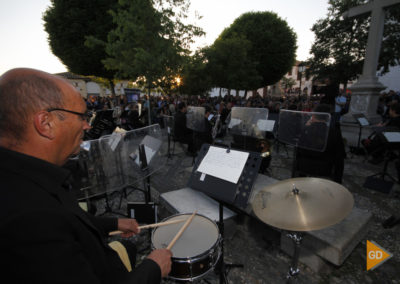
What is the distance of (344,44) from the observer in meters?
19.6

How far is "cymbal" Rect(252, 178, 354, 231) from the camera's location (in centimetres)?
154

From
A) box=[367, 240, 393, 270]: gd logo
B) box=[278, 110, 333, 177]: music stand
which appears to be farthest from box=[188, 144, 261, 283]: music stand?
box=[278, 110, 333, 177]: music stand

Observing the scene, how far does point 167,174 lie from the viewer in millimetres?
5852

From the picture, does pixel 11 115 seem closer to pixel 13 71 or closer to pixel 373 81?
pixel 13 71

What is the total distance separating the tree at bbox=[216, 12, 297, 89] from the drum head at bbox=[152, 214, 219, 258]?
85.2ft

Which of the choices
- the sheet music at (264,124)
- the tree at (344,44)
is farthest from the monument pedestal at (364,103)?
the tree at (344,44)

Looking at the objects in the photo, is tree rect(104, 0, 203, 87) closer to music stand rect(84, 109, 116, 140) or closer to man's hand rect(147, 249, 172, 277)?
music stand rect(84, 109, 116, 140)

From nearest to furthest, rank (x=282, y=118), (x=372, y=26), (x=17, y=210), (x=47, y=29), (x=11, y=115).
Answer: (x=17, y=210), (x=11, y=115), (x=282, y=118), (x=372, y=26), (x=47, y=29)

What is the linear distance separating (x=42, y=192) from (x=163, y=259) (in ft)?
2.79

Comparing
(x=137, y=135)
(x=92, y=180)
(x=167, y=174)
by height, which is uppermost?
(x=137, y=135)

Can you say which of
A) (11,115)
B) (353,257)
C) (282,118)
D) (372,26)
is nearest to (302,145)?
(282,118)

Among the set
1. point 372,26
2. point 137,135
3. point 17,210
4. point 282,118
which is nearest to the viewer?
point 17,210

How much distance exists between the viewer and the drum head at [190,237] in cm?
162

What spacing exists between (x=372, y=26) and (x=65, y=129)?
11.2 meters
